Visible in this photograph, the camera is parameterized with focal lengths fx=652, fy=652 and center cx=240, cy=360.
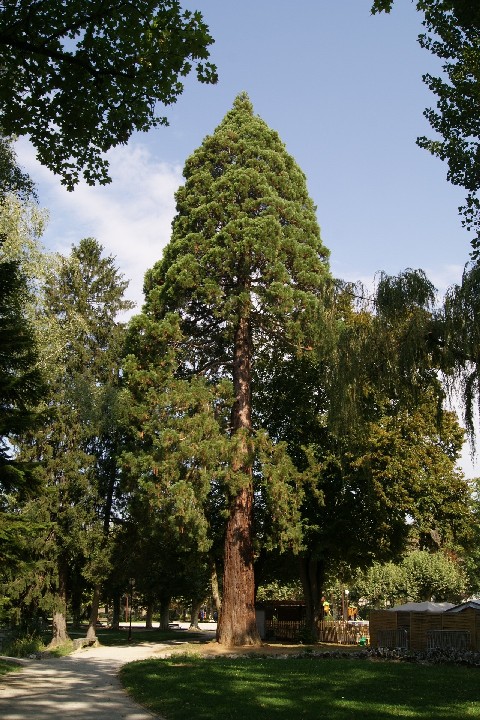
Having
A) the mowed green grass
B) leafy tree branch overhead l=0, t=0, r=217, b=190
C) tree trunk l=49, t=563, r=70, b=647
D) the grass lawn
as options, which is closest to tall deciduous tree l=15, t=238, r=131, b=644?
tree trunk l=49, t=563, r=70, b=647

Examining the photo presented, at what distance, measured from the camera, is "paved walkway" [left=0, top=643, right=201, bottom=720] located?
9875mm

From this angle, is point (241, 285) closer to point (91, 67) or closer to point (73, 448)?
point (73, 448)

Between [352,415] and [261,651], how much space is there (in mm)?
11095

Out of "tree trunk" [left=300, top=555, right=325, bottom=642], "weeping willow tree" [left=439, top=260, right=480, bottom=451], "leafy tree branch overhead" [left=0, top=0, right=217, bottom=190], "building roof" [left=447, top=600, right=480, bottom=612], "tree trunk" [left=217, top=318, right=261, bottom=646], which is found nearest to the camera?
"leafy tree branch overhead" [left=0, top=0, right=217, bottom=190]

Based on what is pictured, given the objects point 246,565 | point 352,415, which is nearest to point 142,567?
point 246,565

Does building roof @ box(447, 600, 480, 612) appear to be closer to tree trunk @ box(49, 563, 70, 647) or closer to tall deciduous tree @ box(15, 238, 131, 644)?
tall deciduous tree @ box(15, 238, 131, 644)

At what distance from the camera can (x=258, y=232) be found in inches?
963

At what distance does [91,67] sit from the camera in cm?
702

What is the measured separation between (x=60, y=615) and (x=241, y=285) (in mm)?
17482

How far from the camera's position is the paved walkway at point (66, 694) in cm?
988

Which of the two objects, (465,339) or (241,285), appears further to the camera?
(241,285)

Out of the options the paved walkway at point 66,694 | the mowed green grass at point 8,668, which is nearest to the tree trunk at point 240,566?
the paved walkway at point 66,694

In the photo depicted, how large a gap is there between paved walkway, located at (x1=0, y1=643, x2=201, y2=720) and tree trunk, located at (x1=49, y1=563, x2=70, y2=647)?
32.2ft

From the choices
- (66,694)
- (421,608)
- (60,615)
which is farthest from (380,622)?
(66,694)
